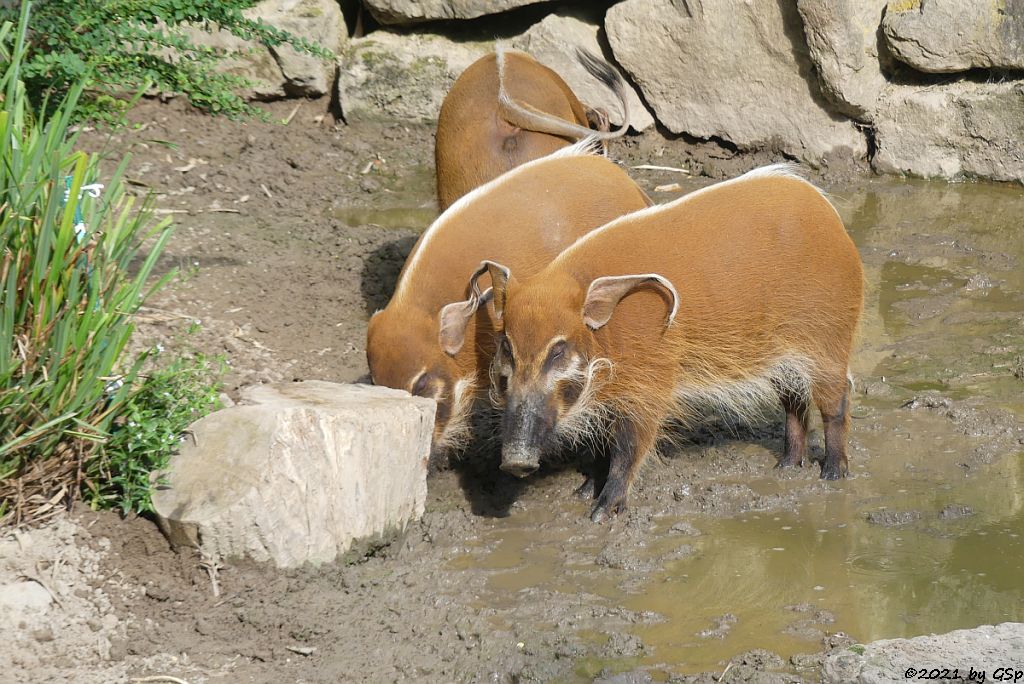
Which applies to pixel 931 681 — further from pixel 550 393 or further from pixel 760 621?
pixel 550 393

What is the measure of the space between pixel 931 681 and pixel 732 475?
1855 mm

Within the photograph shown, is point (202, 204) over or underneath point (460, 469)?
over

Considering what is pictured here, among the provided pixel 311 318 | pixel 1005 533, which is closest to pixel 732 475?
pixel 1005 533

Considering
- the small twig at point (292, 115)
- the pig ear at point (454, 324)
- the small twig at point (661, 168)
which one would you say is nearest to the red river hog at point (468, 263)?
the pig ear at point (454, 324)

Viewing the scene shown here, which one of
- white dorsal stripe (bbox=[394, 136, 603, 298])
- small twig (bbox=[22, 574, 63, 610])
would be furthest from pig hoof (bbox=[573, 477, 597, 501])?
small twig (bbox=[22, 574, 63, 610])

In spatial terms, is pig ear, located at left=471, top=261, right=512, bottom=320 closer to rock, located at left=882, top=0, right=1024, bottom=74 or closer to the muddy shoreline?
the muddy shoreline

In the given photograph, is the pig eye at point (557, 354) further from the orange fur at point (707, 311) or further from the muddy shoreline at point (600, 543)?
the muddy shoreline at point (600, 543)

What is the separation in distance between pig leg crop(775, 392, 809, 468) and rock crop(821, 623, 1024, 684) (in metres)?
1.57

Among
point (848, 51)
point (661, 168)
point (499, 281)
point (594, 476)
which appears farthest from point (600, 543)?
point (848, 51)

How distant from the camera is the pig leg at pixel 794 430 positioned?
4914mm

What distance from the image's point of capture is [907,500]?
14.8ft

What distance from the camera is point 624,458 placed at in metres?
4.59

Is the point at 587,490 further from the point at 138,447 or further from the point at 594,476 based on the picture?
the point at 138,447

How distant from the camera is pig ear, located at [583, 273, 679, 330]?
14.3ft
